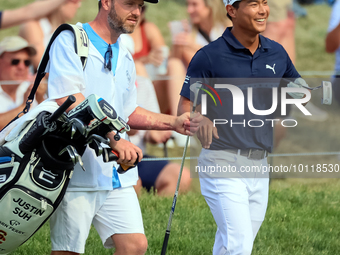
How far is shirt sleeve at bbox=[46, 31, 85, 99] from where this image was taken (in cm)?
331

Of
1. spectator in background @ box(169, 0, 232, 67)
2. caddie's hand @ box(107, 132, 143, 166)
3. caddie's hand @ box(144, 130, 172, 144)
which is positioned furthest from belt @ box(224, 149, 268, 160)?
spectator in background @ box(169, 0, 232, 67)

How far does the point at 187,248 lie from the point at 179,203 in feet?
4.60

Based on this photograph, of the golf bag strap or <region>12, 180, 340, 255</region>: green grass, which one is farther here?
<region>12, 180, 340, 255</region>: green grass

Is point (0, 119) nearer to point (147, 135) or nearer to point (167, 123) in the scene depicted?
point (147, 135)

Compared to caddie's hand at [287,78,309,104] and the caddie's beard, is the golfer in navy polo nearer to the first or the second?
caddie's hand at [287,78,309,104]

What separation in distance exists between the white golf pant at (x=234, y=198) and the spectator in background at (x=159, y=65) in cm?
380

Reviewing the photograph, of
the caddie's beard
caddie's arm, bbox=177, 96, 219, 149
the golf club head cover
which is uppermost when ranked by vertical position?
the caddie's beard

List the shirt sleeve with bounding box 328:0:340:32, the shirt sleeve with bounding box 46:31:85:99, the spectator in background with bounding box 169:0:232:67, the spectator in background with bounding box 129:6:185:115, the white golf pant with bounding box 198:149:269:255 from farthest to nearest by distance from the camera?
the shirt sleeve with bounding box 328:0:340:32 < the spectator in background with bounding box 169:0:232:67 < the spectator in background with bounding box 129:6:185:115 < the white golf pant with bounding box 198:149:269:255 < the shirt sleeve with bounding box 46:31:85:99

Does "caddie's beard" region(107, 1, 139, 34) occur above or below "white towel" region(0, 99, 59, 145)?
above

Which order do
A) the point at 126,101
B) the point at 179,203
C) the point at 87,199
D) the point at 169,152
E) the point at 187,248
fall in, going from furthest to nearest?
the point at 169,152 → the point at 179,203 → the point at 187,248 → the point at 126,101 → the point at 87,199

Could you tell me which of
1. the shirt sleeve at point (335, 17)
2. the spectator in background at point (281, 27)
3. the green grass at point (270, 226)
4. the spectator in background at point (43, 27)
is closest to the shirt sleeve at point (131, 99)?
the green grass at point (270, 226)

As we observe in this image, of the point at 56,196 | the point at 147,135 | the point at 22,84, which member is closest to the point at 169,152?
the point at 147,135

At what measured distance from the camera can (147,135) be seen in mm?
7598

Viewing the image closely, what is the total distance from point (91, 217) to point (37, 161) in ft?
2.20
